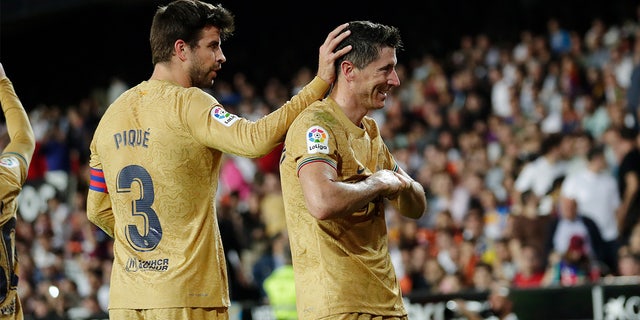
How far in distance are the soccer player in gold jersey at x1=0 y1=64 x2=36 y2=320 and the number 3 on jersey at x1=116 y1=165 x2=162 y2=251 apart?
0.60 meters

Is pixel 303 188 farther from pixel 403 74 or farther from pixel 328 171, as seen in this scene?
pixel 403 74

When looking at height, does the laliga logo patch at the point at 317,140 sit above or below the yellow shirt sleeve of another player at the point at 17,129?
below

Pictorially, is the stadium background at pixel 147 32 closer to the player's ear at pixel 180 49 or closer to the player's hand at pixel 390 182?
the player's ear at pixel 180 49

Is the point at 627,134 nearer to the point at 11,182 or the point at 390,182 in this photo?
the point at 390,182

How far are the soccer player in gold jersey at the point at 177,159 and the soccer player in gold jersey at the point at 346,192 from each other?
117 millimetres

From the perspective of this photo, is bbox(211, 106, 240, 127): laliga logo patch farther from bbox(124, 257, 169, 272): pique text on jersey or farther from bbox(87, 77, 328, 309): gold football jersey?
bbox(124, 257, 169, 272): pique text on jersey

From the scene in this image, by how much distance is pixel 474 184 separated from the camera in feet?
39.8

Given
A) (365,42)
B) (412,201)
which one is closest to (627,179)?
(412,201)

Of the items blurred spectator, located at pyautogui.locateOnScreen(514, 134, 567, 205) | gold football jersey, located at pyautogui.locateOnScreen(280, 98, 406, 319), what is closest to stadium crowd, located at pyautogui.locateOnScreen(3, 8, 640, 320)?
blurred spectator, located at pyautogui.locateOnScreen(514, 134, 567, 205)

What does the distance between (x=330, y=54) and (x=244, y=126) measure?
48cm

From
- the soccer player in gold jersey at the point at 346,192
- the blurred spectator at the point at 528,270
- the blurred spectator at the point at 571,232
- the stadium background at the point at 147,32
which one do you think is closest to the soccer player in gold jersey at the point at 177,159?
the soccer player in gold jersey at the point at 346,192

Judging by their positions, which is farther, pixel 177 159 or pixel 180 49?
pixel 180 49

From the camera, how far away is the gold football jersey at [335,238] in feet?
13.8

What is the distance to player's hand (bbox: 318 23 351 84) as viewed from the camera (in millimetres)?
4398
